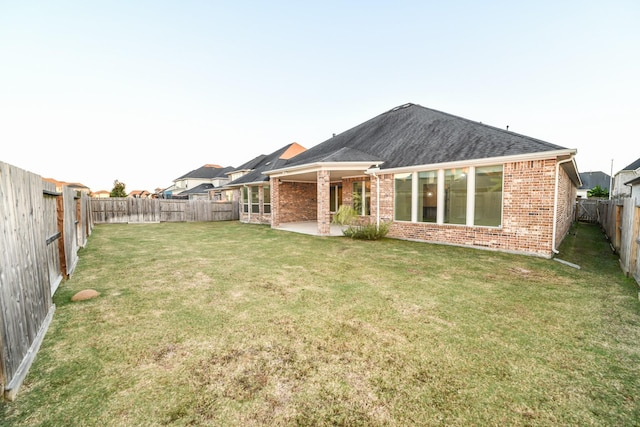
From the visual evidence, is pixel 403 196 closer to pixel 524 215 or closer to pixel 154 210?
pixel 524 215

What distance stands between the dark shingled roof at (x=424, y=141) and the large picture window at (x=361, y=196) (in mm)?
1604

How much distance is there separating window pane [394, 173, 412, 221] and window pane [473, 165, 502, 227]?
2.40m

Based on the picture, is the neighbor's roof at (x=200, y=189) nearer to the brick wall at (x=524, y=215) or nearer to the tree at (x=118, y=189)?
the tree at (x=118, y=189)

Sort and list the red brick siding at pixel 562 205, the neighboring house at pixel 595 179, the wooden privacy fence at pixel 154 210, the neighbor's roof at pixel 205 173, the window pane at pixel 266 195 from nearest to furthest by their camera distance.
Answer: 1. the red brick siding at pixel 562 205
2. the window pane at pixel 266 195
3. the wooden privacy fence at pixel 154 210
4. the neighbor's roof at pixel 205 173
5. the neighboring house at pixel 595 179

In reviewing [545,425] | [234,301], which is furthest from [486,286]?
[234,301]

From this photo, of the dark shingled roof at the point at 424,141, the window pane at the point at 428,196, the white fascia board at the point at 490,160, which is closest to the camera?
the white fascia board at the point at 490,160

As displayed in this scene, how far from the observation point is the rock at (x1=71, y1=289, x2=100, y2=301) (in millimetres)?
4243

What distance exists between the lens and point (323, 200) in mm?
11227

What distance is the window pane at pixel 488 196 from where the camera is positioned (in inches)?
314

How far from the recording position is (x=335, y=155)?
11.5m

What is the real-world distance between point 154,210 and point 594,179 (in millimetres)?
76958

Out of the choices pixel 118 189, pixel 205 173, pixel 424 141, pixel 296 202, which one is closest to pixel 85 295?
pixel 424 141

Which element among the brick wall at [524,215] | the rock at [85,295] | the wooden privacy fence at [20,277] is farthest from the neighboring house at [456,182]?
the wooden privacy fence at [20,277]

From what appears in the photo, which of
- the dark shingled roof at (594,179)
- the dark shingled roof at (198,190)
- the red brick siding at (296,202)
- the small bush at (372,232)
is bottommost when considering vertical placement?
the small bush at (372,232)
